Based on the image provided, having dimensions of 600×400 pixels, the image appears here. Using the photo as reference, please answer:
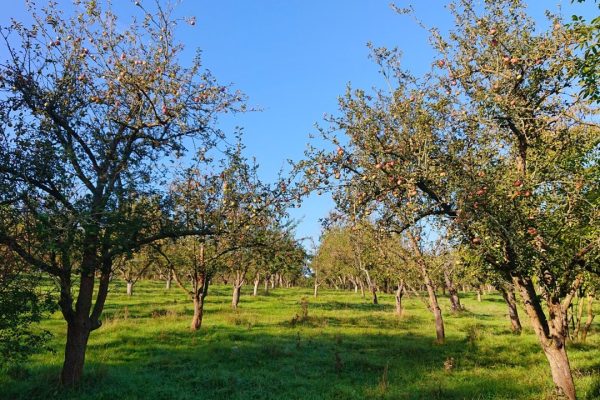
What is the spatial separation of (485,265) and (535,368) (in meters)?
10.6

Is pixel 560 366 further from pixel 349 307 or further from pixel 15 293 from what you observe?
pixel 349 307

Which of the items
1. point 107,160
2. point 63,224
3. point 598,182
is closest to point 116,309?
point 107,160

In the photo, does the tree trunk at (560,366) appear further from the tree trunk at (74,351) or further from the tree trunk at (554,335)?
the tree trunk at (74,351)

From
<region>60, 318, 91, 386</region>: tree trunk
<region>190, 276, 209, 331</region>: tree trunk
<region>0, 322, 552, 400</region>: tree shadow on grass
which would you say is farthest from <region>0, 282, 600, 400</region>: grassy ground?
<region>190, 276, 209, 331</region>: tree trunk

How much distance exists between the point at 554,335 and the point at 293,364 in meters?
11.9

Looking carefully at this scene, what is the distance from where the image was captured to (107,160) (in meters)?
13.7

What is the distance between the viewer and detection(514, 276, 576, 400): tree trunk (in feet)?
40.0

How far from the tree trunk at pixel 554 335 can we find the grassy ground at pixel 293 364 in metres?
1.33

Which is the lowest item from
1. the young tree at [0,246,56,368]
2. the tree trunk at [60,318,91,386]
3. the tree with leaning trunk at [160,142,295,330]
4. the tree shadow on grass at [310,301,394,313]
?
the tree shadow on grass at [310,301,394,313]

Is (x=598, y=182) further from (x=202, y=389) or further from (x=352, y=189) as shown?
(x=202, y=389)

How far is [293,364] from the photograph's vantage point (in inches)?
815

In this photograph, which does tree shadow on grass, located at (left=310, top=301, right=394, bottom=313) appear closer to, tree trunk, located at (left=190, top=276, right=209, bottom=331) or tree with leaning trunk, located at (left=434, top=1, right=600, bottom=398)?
tree trunk, located at (left=190, top=276, right=209, bottom=331)

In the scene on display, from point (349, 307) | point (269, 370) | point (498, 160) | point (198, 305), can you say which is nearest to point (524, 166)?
point (498, 160)

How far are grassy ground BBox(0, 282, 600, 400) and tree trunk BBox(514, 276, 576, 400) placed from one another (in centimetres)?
133
